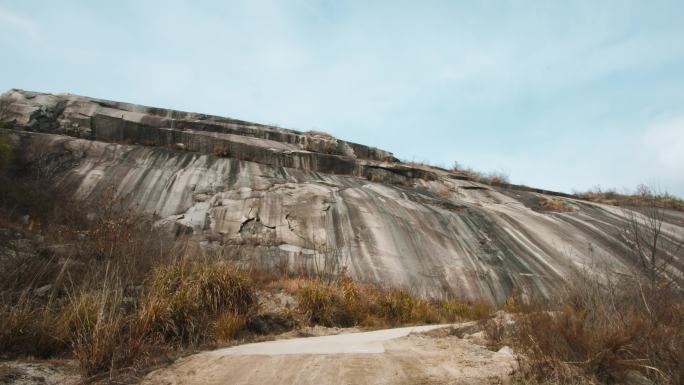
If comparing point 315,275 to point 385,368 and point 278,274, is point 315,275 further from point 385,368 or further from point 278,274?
point 385,368

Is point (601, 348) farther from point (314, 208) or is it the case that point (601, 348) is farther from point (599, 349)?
point (314, 208)

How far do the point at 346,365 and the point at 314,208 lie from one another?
7.72 m

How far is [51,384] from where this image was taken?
140 inches

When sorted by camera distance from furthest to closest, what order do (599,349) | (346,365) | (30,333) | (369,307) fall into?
(369,307)
(30,333)
(346,365)
(599,349)

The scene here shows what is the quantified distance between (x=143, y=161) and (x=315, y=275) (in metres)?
6.81

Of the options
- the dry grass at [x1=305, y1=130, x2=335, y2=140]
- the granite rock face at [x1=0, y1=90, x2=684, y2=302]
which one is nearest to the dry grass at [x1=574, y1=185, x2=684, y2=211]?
the granite rock face at [x1=0, y1=90, x2=684, y2=302]

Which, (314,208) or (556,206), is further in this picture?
(556,206)

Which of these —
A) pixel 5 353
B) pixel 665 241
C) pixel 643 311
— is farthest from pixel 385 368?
pixel 665 241

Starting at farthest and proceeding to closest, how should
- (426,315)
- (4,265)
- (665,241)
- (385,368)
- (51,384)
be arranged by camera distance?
(665,241), (426,315), (4,265), (385,368), (51,384)

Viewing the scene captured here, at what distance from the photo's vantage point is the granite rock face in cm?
1011

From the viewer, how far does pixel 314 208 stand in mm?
11562

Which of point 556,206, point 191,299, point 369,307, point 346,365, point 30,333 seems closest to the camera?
point 346,365

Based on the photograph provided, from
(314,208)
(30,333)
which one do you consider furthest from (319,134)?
(30,333)

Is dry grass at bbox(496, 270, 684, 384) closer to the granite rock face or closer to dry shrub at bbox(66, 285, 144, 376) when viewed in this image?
dry shrub at bbox(66, 285, 144, 376)
